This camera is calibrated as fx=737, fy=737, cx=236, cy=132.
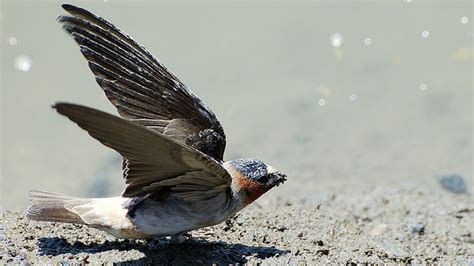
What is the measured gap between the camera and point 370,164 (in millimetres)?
9977

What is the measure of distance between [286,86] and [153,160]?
7.25 m

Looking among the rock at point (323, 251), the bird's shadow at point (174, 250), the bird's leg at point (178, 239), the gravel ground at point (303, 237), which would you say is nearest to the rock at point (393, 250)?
the gravel ground at point (303, 237)

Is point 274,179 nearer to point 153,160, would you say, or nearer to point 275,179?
point 275,179

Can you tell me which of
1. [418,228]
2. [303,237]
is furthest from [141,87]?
[418,228]

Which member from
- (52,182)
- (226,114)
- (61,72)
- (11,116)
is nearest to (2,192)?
(52,182)

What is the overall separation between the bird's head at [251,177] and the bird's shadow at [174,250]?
39cm

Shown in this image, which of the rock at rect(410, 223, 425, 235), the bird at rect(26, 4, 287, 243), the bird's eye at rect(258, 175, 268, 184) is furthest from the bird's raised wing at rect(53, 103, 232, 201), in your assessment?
Result: the rock at rect(410, 223, 425, 235)

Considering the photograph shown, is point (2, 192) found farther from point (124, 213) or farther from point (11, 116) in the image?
point (124, 213)

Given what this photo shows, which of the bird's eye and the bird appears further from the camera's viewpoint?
the bird's eye

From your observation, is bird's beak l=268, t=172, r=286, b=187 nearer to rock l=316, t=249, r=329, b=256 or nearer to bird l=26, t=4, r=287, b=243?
bird l=26, t=4, r=287, b=243

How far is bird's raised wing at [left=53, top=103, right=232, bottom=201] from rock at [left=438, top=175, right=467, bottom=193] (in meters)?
4.77

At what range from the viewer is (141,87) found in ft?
15.5

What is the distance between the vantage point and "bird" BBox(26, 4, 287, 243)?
4176 millimetres

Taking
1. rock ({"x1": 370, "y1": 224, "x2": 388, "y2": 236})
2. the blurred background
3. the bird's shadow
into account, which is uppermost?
the blurred background
